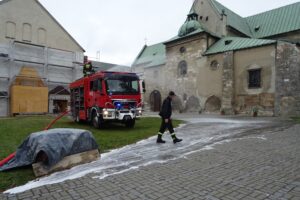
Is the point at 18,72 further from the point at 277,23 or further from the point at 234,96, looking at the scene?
the point at 277,23

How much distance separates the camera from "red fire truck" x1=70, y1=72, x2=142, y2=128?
1208 centimetres

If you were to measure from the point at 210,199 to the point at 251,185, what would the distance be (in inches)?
41.0

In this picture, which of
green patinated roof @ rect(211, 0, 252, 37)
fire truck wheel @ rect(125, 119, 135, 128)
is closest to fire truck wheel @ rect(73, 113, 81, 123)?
fire truck wheel @ rect(125, 119, 135, 128)

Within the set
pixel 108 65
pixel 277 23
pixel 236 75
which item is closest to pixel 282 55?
pixel 236 75

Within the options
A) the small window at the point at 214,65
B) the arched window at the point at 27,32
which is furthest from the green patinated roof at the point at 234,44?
the arched window at the point at 27,32

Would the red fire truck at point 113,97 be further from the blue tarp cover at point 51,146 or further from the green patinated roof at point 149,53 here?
the green patinated roof at point 149,53

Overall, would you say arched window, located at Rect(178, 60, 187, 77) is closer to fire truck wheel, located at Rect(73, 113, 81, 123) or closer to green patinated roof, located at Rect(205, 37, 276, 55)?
green patinated roof, located at Rect(205, 37, 276, 55)

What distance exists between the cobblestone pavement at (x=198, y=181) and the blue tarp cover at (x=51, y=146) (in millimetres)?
955

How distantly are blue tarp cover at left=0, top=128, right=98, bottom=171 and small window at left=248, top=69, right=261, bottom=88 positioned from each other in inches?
897

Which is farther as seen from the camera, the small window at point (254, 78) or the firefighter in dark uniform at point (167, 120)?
the small window at point (254, 78)

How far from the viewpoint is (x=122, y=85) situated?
12.6m

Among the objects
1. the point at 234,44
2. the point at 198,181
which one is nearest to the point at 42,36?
the point at 234,44

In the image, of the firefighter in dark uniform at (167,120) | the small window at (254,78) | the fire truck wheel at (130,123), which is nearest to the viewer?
the firefighter in dark uniform at (167,120)

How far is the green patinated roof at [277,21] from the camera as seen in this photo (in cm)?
3067
